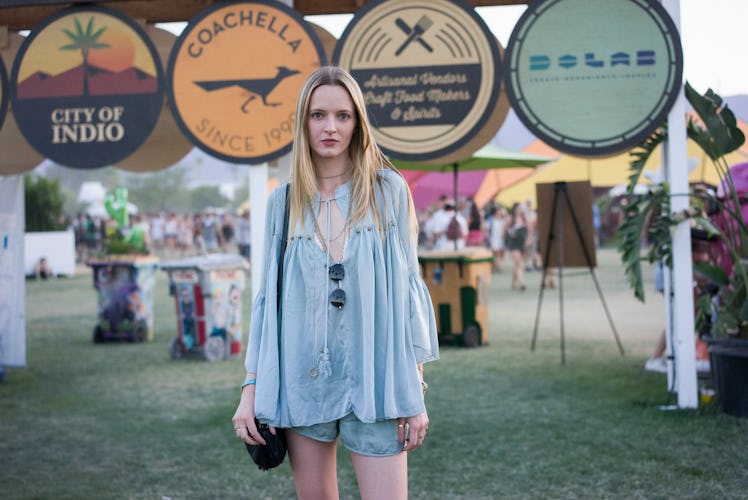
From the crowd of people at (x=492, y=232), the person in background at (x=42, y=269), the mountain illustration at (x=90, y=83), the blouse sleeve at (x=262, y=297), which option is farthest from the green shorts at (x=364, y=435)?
the person in background at (x=42, y=269)

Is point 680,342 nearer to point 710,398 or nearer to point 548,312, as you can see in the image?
point 710,398

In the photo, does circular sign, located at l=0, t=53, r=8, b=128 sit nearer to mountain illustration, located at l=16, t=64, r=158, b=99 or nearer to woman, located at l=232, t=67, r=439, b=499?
mountain illustration, located at l=16, t=64, r=158, b=99

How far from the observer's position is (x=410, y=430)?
92.2 inches

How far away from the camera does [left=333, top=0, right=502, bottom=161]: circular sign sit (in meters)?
5.61

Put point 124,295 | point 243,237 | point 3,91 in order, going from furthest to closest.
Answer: point 243,237, point 124,295, point 3,91

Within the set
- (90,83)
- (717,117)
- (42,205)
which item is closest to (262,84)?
(90,83)

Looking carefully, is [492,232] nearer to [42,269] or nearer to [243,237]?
[243,237]

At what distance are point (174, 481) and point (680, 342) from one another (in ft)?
11.6

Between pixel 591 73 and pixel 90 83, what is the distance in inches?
141

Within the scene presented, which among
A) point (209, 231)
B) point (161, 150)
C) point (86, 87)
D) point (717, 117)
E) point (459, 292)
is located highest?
point (86, 87)

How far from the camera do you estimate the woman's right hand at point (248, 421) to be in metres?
2.36

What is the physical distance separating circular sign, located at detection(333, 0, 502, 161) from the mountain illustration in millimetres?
1483

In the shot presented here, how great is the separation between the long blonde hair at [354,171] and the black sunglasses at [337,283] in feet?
0.49

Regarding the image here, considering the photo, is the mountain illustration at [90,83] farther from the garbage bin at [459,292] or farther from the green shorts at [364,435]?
the garbage bin at [459,292]
